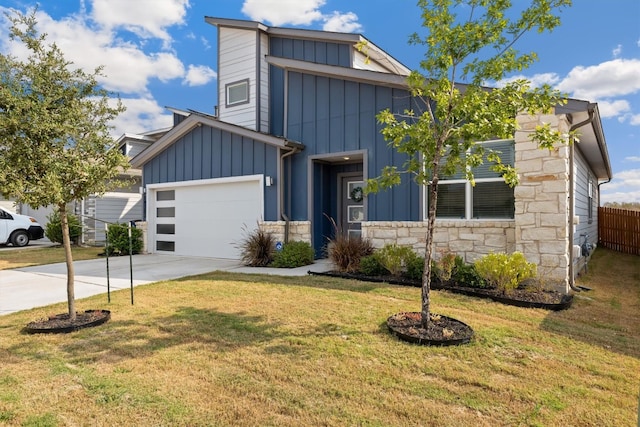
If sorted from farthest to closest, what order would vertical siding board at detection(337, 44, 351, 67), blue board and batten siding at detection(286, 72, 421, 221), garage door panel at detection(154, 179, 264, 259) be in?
1. vertical siding board at detection(337, 44, 351, 67)
2. garage door panel at detection(154, 179, 264, 259)
3. blue board and batten siding at detection(286, 72, 421, 221)

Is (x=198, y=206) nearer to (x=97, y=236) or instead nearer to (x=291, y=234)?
(x=291, y=234)

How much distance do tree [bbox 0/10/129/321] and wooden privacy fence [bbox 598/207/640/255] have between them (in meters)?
15.8

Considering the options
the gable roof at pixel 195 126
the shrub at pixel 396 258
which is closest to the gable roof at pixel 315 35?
the gable roof at pixel 195 126

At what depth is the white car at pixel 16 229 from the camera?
14.6m

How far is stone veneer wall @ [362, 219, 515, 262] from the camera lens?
6617 mm

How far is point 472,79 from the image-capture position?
4039mm

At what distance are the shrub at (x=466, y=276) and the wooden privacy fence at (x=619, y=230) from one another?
34.8 ft

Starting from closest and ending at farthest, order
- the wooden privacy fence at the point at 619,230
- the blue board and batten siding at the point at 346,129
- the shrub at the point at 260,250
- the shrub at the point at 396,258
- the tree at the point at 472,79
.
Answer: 1. the tree at the point at 472,79
2. the shrub at the point at 396,258
3. the blue board and batten siding at the point at 346,129
4. the shrub at the point at 260,250
5. the wooden privacy fence at the point at 619,230

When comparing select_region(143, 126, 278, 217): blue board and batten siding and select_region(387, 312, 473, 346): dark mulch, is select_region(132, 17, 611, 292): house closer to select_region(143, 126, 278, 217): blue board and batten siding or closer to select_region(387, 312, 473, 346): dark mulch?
select_region(143, 126, 278, 217): blue board and batten siding

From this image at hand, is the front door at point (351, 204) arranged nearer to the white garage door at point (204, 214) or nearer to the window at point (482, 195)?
the white garage door at point (204, 214)

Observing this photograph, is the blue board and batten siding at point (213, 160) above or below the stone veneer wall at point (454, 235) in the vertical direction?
above

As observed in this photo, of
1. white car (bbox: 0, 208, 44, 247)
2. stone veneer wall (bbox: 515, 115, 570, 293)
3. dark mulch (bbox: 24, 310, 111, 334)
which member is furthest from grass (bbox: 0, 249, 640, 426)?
white car (bbox: 0, 208, 44, 247)

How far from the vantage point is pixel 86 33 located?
27.6ft

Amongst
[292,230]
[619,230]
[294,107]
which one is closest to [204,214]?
[292,230]
